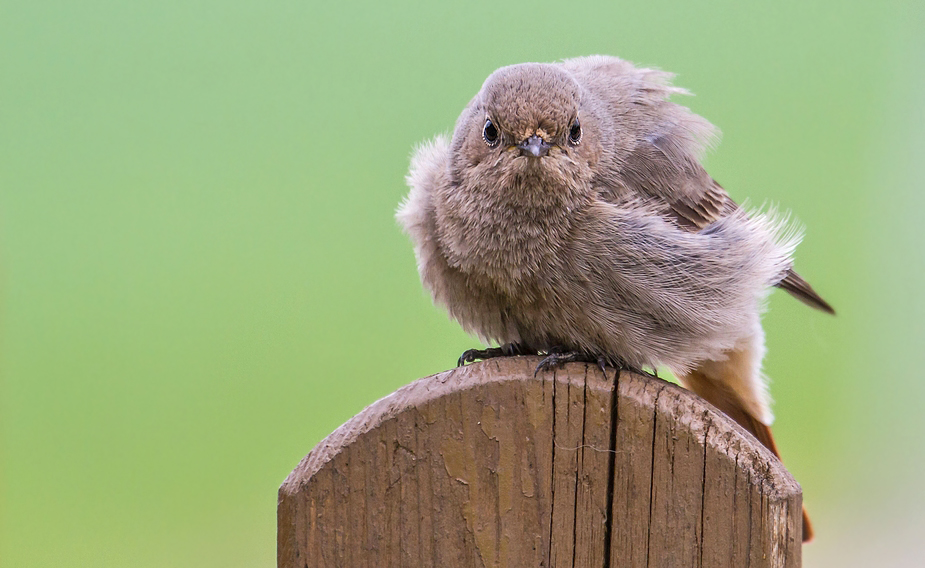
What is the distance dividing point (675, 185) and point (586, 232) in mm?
482

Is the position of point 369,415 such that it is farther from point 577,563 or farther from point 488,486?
point 577,563

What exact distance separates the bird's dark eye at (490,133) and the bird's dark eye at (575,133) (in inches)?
8.8

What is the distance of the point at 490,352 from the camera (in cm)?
256

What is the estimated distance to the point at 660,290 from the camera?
2441 mm

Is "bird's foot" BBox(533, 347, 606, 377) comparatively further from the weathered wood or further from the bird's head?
the bird's head

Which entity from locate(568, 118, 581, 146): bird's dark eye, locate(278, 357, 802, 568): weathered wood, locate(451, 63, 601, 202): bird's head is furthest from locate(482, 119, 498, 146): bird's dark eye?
locate(278, 357, 802, 568): weathered wood

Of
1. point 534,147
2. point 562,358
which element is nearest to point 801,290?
point 534,147

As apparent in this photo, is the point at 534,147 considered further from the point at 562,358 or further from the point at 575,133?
the point at 562,358

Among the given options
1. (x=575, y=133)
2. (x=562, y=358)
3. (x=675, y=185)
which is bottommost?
(x=562, y=358)

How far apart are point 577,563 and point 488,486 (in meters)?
0.22

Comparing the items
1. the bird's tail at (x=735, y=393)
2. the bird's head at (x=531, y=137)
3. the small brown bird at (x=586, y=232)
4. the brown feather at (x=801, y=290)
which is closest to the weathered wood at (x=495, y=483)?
the small brown bird at (x=586, y=232)

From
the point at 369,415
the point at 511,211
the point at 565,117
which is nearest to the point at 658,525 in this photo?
the point at 369,415

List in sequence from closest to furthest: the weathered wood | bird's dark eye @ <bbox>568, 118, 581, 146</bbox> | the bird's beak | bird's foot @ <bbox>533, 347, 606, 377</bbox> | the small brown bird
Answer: the weathered wood, bird's foot @ <bbox>533, 347, 606, 377</bbox>, the small brown bird, the bird's beak, bird's dark eye @ <bbox>568, 118, 581, 146</bbox>

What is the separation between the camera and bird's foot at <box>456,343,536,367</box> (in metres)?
2.51
